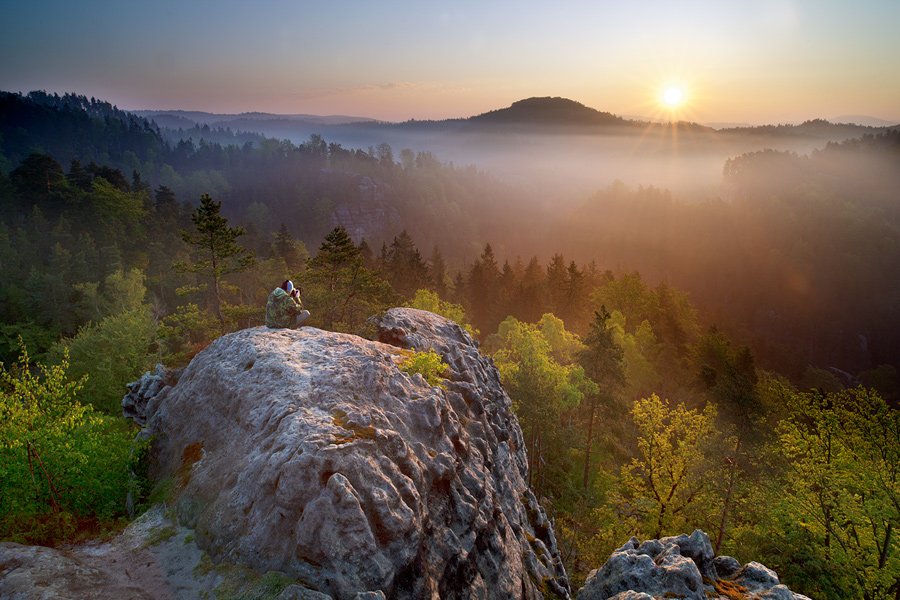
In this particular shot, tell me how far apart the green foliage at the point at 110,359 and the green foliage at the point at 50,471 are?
26.0 metres

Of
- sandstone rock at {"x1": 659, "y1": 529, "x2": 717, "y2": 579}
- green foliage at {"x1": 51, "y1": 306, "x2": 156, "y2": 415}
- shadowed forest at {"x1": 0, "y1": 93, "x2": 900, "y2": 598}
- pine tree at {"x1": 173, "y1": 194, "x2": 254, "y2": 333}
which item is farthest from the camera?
green foliage at {"x1": 51, "y1": 306, "x2": 156, "y2": 415}

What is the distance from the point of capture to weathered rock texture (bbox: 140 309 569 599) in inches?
501

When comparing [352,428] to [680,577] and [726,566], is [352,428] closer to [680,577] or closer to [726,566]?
[680,577]

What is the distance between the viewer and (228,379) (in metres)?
18.3

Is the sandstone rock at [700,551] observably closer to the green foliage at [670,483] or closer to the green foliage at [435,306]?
the green foliage at [670,483]

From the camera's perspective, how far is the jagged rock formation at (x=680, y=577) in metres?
14.8

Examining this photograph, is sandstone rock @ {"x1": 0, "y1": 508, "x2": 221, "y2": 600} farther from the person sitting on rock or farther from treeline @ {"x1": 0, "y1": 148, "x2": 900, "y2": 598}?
the person sitting on rock

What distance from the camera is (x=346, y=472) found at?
13523 mm

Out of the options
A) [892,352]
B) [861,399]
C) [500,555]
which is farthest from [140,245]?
[892,352]

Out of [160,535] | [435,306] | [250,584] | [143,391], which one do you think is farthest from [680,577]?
[435,306]

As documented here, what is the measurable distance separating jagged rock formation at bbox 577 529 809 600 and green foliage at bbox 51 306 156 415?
41.9 metres

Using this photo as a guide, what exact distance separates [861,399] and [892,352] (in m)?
157

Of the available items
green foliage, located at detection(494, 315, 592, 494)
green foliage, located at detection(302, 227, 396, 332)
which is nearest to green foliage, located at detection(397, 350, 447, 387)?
green foliage, located at detection(494, 315, 592, 494)

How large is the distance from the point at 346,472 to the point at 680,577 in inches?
458
